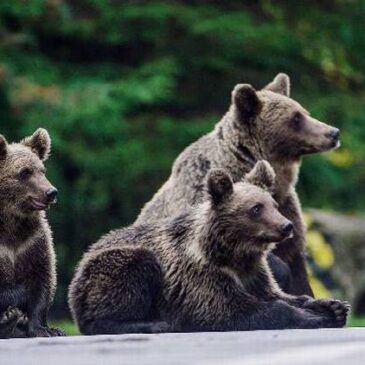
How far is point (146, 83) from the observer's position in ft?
64.4

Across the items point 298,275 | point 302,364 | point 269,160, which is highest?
point 302,364

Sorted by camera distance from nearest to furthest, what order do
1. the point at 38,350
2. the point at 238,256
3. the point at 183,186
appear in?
the point at 38,350 < the point at 238,256 < the point at 183,186

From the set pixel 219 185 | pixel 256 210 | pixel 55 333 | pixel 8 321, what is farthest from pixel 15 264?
pixel 256 210

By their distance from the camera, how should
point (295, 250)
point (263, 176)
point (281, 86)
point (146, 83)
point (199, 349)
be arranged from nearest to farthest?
point (199, 349)
point (263, 176)
point (295, 250)
point (281, 86)
point (146, 83)

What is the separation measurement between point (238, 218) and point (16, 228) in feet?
3.95

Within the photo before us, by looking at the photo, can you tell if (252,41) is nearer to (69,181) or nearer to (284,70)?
(284,70)

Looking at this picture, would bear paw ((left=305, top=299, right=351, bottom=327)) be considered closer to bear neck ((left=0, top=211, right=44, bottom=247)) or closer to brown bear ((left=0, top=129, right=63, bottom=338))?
brown bear ((left=0, top=129, right=63, bottom=338))

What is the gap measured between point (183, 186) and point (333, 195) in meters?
11.5

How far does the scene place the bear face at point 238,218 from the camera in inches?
345

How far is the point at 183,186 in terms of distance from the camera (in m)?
10.3

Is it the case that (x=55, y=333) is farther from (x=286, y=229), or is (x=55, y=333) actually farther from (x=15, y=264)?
(x=286, y=229)

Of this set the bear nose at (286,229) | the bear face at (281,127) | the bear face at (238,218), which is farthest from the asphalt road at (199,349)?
the bear face at (281,127)

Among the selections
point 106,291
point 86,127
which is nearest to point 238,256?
point 106,291

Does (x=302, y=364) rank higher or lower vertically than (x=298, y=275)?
higher
